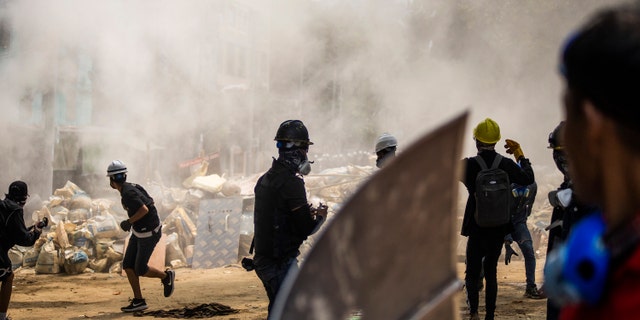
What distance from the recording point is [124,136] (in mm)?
17531

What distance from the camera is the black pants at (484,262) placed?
5.45 meters

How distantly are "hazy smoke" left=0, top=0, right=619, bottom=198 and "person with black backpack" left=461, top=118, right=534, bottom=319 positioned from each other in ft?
38.1

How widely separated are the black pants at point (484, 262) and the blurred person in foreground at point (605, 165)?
4.44m

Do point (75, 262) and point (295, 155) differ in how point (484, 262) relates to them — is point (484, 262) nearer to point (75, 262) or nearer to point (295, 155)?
point (295, 155)

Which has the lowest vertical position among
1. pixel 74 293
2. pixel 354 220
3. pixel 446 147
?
pixel 74 293

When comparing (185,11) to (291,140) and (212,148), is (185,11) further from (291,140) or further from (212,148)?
(291,140)

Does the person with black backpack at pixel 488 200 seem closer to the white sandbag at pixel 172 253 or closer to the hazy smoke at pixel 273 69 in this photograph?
the white sandbag at pixel 172 253

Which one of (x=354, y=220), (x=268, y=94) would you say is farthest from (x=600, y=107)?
(x=268, y=94)

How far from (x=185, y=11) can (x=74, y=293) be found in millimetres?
11717

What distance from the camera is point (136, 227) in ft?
24.3

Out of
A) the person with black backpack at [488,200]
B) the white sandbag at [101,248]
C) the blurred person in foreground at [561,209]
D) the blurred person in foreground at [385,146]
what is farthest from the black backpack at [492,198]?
the white sandbag at [101,248]

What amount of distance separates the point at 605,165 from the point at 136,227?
A: 6.84 m

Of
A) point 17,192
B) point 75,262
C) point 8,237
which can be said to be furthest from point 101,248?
point 8,237

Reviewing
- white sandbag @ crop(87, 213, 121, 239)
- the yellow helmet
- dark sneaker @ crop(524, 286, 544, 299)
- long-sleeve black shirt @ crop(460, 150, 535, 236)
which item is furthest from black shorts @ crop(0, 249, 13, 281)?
white sandbag @ crop(87, 213, 121, 239)
